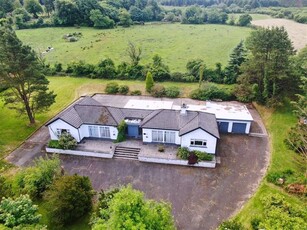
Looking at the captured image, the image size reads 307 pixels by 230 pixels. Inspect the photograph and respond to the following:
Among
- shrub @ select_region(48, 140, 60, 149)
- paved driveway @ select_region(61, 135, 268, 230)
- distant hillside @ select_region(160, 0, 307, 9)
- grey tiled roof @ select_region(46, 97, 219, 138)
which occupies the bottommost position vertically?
paved driveway @ select_region(61, 135, 268, 230)

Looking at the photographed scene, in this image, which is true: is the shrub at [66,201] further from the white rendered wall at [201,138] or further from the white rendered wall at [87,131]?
the white rendered wall at [201,138]

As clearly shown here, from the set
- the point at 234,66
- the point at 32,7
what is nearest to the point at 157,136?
the point at 234,66

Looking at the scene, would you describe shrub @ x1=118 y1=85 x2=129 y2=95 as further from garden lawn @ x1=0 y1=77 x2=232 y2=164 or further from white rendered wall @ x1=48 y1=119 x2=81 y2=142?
white rendered wall @ x1=48 y1=119 x2=81 y2=142

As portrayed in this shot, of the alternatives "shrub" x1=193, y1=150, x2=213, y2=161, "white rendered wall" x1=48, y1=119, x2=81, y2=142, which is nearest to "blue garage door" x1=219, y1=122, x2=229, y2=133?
"shrub" x1=193, y1=150, x2=213, y2=161

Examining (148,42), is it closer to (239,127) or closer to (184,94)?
(184,94)

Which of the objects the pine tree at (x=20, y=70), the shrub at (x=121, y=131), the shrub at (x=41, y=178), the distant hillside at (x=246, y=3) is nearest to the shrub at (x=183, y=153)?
the shrub at (x=121, y=131)
